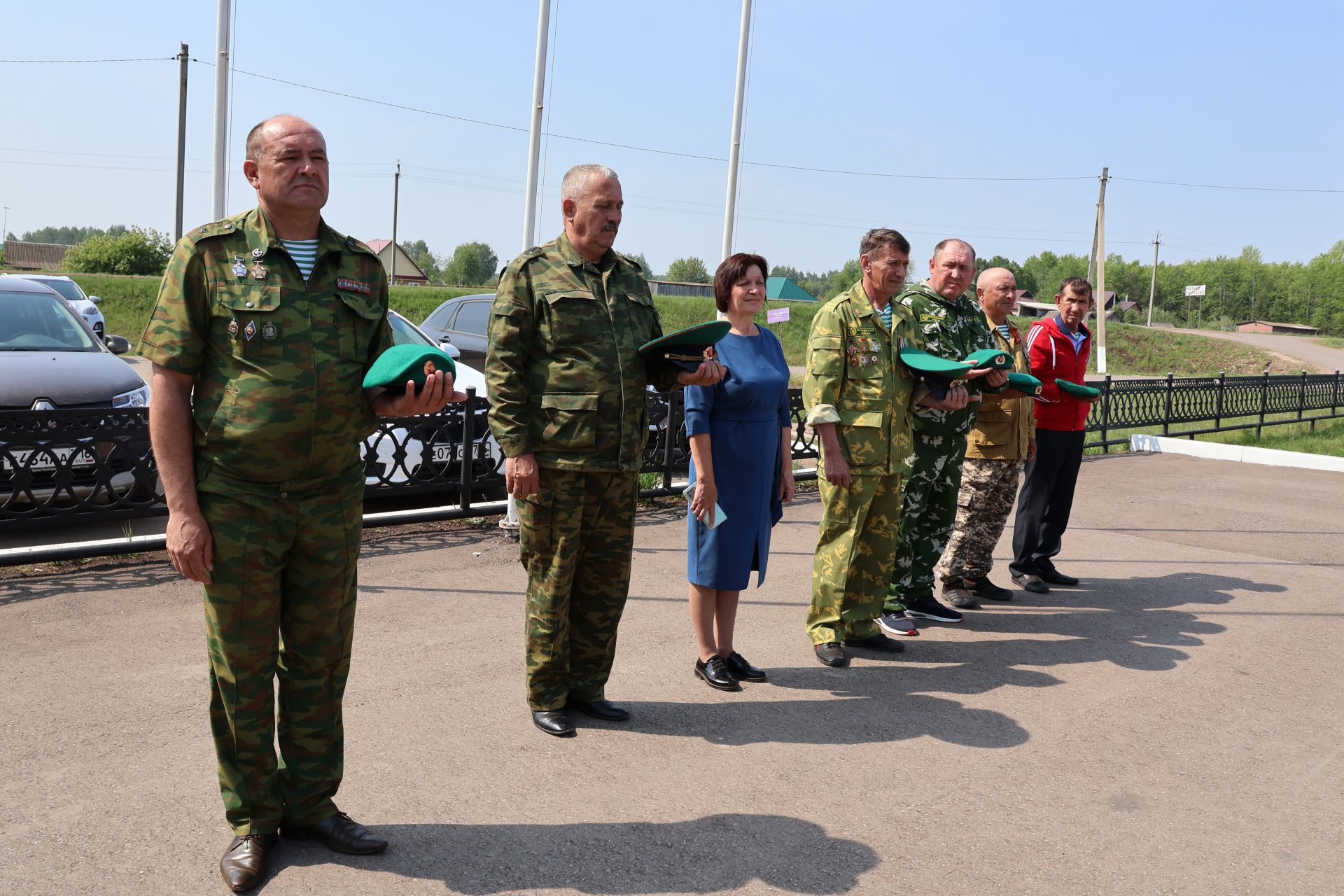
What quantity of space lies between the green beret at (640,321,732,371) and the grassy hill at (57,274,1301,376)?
3447 centimetres

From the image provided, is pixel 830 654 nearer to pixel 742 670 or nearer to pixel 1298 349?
pixel 742 670

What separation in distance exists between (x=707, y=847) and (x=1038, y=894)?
976mm

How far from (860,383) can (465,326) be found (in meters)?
7.62

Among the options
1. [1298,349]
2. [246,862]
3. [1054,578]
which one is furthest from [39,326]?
[1298,349]

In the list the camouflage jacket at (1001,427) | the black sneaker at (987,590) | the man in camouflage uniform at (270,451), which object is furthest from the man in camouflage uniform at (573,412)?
the black sneaker at (987,590)

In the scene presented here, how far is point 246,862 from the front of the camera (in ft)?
9.40

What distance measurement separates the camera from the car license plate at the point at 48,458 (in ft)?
19.5

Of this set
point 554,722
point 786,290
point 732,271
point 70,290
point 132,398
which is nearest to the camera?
point 554,722

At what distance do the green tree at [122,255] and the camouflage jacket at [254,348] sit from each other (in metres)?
46.2

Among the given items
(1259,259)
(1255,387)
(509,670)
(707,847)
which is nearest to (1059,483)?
(509,670)

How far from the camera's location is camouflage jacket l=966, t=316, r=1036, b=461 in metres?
6.10

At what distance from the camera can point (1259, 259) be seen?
123500mm

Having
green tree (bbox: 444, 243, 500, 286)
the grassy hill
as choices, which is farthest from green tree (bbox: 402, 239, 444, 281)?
the grassy hill

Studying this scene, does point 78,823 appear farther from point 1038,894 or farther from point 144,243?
point 144,243
